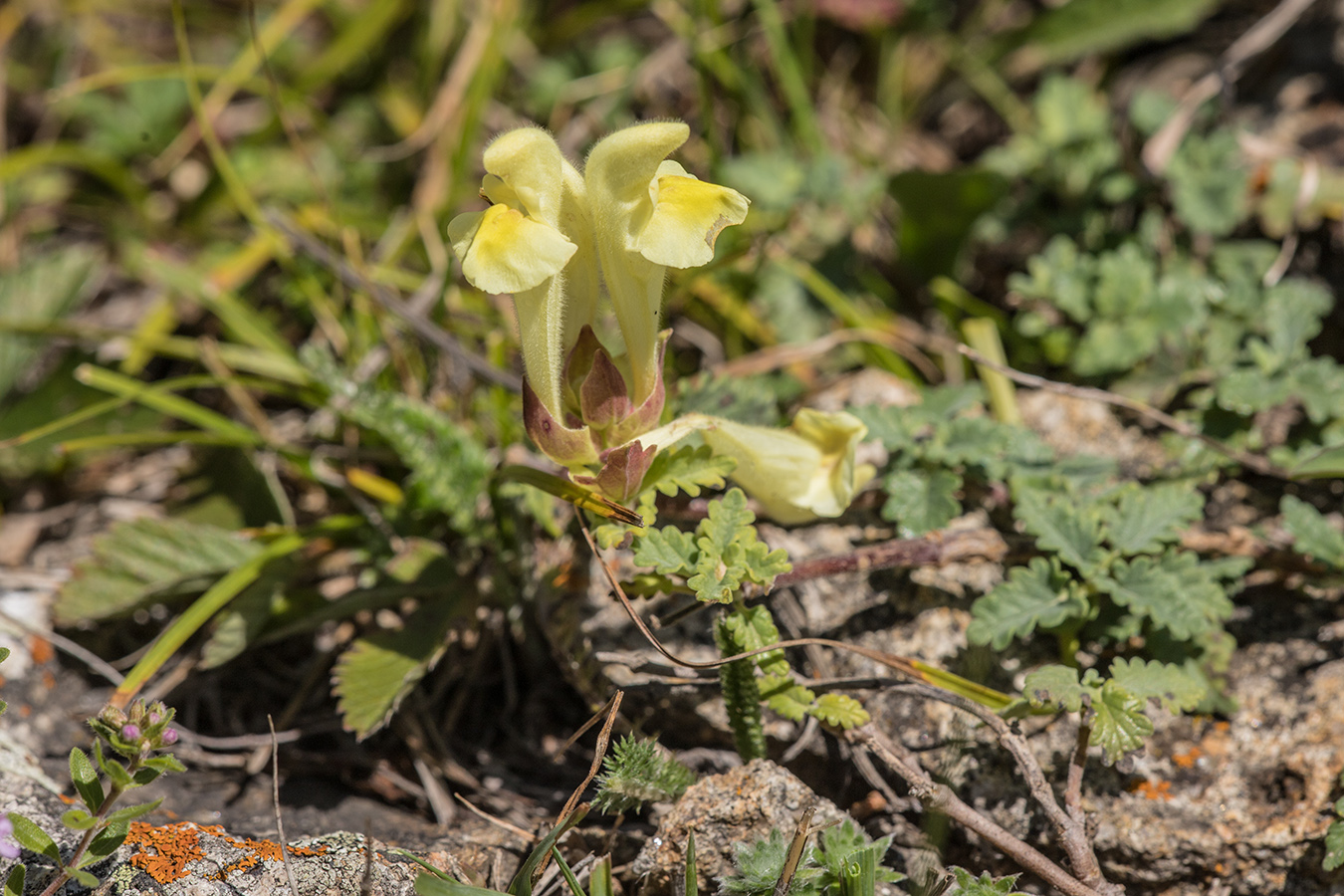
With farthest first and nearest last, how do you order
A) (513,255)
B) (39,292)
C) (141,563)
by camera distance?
(39,292) → (141,563) → (513,255)

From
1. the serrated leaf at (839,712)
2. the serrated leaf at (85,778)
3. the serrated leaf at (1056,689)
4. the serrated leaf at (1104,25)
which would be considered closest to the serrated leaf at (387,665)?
the serrated leaf at (85,778)

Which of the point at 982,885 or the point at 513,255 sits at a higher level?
the point at 513,255

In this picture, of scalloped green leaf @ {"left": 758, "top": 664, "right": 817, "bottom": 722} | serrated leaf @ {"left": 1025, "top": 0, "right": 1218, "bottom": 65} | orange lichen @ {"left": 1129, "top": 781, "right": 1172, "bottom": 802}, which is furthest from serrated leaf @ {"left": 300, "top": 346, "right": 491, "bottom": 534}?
serrated leaf @ {"left": 1025, "top": 0, "right": 1218, "bottom": 65}

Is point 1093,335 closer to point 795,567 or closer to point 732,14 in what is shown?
point 795,567

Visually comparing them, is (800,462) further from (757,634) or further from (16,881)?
(16,881)

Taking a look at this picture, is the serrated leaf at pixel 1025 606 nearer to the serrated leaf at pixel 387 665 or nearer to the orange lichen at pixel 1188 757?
the orange lichen at pixel 1188 757

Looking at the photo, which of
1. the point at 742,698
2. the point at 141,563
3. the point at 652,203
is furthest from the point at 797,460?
the point at 141,563

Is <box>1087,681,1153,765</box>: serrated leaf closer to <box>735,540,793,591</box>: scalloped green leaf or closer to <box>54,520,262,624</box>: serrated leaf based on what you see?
<box>735,540,793,591</box>: scalloped green leaf
